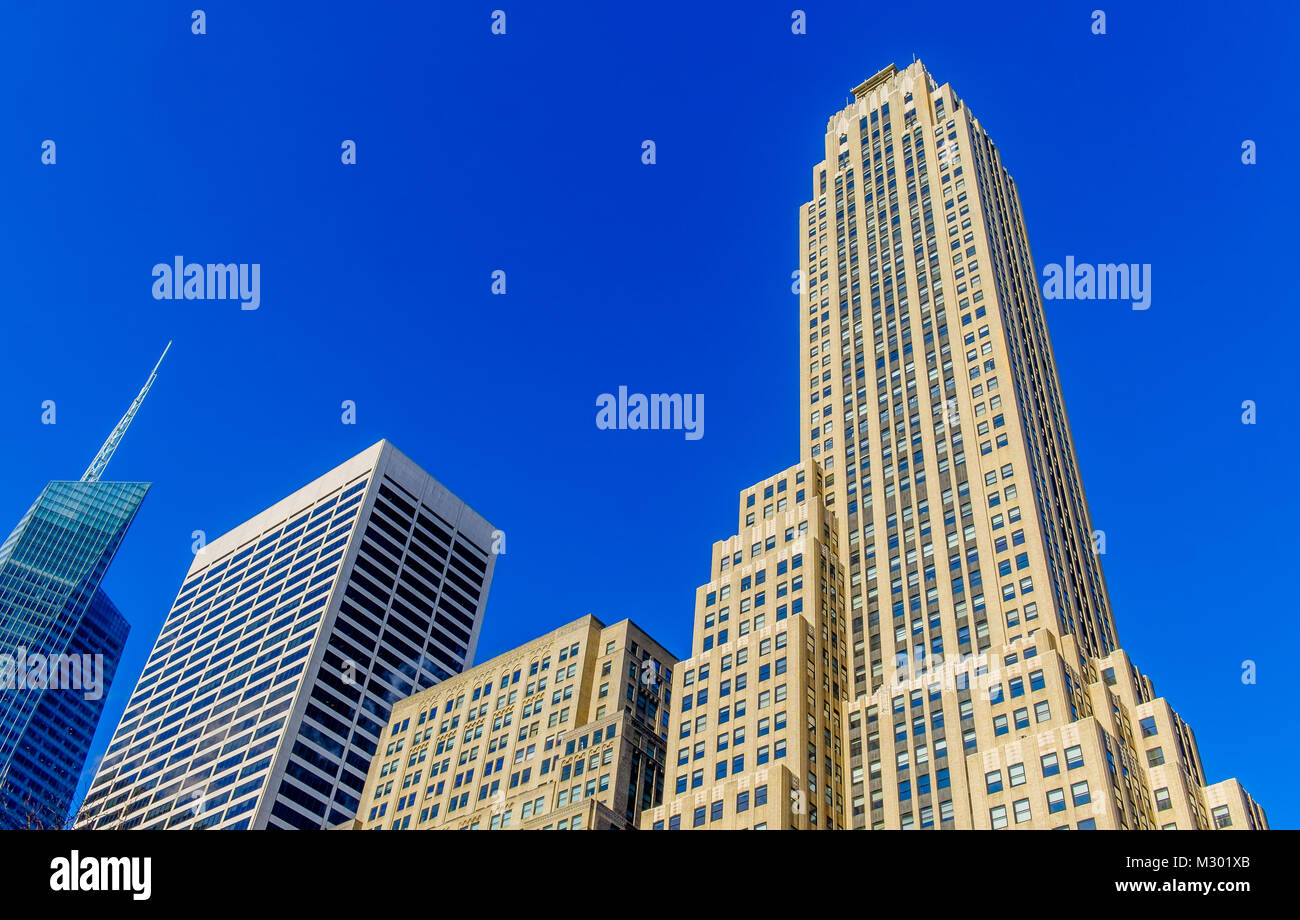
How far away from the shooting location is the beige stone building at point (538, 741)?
10806 centimetres

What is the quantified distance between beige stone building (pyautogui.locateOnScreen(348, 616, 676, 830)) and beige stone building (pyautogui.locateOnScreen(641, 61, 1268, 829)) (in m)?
7.37

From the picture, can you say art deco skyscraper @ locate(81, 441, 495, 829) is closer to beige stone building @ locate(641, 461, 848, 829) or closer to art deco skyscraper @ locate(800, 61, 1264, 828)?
beige stone building @ locate(641, 461, 848, 829)

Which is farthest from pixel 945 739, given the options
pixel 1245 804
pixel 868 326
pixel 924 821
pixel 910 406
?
pixel 868 326

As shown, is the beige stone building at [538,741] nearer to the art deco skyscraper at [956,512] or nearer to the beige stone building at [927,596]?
the beige stone building at [927,596]

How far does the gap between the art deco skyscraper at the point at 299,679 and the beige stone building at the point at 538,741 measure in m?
20.6

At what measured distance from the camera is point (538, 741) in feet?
390

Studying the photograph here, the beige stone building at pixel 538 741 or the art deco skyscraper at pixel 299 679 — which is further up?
the art deco skyscraper at pixel 299 679

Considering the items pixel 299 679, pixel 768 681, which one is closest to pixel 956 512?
pixel 768 681

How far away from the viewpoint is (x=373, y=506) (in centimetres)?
19425

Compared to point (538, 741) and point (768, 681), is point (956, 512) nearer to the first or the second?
point (768, 681)

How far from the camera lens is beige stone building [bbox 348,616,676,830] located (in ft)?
355

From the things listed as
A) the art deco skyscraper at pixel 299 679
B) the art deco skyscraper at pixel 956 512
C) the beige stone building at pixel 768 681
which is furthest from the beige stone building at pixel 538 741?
the art deco skyscraper at pixel 956 512
